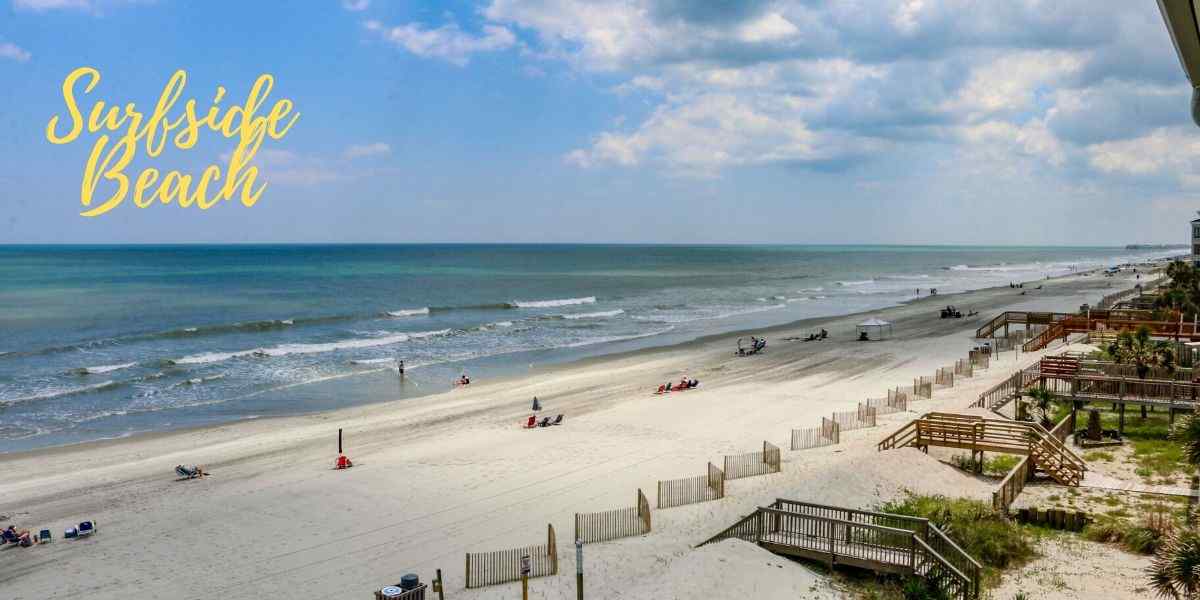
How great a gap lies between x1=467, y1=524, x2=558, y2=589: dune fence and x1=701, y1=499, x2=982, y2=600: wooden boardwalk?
330 cm

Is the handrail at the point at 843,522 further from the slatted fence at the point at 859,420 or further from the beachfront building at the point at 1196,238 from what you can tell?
the beachfront building at the point at 1196,238

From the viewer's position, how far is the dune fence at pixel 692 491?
2142 cm

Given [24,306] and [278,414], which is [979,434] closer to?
[278,414]

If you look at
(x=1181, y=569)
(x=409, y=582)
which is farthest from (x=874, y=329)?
(x=409, y=582)

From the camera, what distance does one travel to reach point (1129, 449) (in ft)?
81.6

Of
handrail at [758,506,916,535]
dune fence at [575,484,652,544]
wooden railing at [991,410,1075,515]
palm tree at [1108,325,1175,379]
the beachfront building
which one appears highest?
the beachfront building

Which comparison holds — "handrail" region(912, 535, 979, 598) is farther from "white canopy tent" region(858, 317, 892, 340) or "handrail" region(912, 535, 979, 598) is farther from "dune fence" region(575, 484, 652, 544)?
"white canopy tent" region(858, 317, 892, 340)

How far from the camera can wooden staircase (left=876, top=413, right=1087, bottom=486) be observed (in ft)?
71.9

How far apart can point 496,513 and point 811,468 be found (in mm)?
9030

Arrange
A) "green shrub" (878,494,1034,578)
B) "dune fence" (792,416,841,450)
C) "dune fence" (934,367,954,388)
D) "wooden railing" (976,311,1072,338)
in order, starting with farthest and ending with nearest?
1. "wooden railing" (976,311,1072,338)
2. "dune fence" (934,367,954,388)
3. "dune fence" (792,416,841,450)
4. "green shrub" (878,494,1034,578)

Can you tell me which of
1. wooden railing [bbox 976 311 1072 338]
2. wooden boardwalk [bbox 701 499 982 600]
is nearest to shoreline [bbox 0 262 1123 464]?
wooden railing [bbox 976 311 1072 338]

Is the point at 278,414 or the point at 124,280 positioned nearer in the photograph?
the point at 278,414

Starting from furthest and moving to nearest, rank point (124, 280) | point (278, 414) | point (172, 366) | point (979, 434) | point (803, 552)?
point (124, 280)
point (172, 366)
point (278, 414)
point (979, 434)
point (803, 552)

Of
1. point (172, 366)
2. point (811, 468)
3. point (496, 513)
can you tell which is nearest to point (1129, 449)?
point (811, 468)
